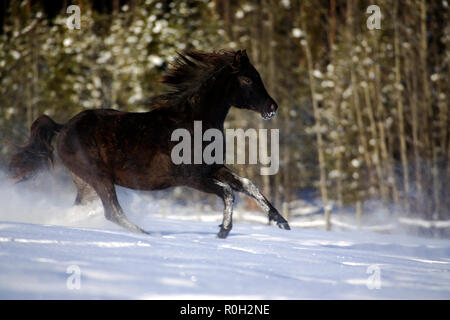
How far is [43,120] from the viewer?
5965 mm

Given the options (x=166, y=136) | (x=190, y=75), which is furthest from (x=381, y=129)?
(x=166, y=136)

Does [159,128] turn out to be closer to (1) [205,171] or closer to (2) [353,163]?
(1) [205,171]

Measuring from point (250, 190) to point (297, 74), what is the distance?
13.9m

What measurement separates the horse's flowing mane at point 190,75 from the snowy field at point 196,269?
1.61 m

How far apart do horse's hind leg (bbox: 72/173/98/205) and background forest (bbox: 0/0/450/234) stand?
9639mm

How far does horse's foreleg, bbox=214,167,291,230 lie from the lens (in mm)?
5480

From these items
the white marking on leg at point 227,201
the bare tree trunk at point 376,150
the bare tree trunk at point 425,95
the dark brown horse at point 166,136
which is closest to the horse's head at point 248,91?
the dark brown horse at point 166,136

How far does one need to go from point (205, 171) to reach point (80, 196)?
5.45 ft

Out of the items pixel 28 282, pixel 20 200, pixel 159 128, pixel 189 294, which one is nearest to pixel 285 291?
pixel 189 294

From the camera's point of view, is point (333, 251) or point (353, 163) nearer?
point (333, 251)

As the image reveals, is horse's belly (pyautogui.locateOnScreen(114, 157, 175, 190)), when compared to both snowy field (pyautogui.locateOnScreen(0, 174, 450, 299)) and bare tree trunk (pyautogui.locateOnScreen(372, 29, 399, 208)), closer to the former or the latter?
snowy field (pyautogui.locateOnScreen(0, 174, 450, 299))

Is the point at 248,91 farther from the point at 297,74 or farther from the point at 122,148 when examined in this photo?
the point at 297,74

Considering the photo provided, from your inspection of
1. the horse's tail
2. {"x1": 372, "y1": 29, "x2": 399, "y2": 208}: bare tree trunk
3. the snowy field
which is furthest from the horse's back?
{"x1": 372, "y1": 29, "x2": 399, "y2": 208}: bare tree trunk

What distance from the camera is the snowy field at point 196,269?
9.14ft
